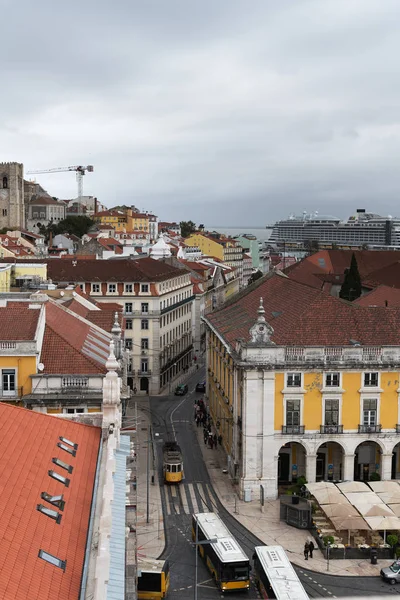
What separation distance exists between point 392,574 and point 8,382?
2388cm

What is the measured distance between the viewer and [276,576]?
3566 cm

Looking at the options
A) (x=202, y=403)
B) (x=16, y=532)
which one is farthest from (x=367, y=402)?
(x=16, y=532)

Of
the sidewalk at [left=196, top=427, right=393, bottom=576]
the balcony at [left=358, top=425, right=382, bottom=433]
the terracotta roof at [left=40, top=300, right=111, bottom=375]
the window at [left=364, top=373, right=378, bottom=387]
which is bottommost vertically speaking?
the sidewalk at [left=196, top=427, right=393, bottom=576]

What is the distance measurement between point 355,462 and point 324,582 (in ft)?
55.1

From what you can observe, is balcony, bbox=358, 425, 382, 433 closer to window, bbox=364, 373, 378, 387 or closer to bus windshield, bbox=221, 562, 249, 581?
window, bbox=364, 373, 378, 387

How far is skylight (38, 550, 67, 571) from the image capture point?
60.8ft

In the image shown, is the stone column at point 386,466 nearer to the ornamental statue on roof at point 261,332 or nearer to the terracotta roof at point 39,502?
the ornamental statue on roof at point 261,332

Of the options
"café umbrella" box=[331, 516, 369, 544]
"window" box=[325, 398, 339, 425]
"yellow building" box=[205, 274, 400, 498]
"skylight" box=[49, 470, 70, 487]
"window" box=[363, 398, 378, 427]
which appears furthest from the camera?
"window" box=[363, 398, 378, 427]

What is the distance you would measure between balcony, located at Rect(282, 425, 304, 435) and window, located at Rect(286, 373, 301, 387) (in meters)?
2.92

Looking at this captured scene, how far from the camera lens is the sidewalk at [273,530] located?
139ft

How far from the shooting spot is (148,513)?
1948 inches

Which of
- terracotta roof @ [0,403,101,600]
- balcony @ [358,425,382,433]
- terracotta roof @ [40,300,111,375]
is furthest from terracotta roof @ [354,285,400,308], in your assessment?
terracotta roof @ [0,403,101,600]

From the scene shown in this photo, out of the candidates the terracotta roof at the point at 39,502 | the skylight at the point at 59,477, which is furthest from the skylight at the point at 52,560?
the skylight at the point at 59,477

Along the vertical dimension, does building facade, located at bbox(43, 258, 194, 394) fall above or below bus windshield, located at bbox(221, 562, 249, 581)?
above
